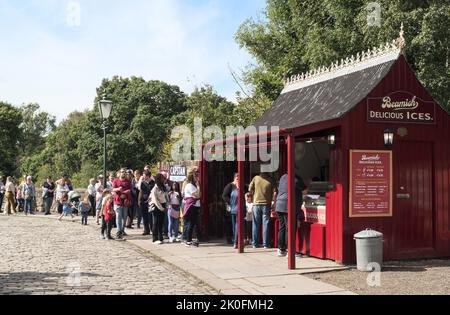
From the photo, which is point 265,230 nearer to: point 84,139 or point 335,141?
point 335,141

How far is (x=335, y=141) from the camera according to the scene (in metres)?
10.6

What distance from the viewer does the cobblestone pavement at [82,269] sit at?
7965mm

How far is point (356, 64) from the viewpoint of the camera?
479 inches

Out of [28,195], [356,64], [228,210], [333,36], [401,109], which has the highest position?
[333,36]

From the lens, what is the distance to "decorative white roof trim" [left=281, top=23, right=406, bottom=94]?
36.4 feet

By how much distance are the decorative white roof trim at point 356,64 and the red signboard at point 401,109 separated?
0.87 m

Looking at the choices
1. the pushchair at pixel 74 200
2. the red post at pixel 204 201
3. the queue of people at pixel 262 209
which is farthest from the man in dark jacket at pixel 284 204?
the pushchair at pixel 74 200

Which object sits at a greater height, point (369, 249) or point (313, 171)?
point (313, 171)

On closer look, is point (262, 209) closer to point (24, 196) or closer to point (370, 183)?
point (370, 183)

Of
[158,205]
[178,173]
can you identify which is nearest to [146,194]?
[178,173]

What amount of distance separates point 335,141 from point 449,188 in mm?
2737

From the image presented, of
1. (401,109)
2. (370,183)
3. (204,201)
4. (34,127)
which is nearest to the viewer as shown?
(370,183)

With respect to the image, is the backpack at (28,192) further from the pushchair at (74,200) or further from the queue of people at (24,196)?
the pushchair at (74,200)

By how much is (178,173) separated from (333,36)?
936 centimetres
